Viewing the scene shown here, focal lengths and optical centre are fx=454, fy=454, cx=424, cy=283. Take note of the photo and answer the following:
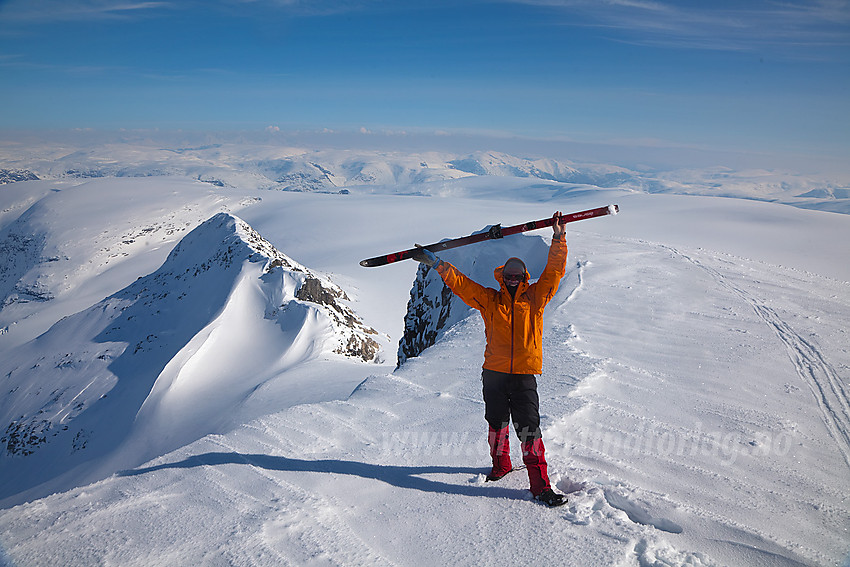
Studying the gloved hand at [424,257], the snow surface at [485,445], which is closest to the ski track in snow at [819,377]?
the snow surface at [485,445]

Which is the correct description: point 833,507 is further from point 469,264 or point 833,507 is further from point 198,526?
point 469,264

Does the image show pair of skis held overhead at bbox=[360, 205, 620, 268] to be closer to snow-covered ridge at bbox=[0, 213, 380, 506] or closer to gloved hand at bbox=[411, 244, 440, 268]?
gloved hand at bbox=[411, 244, 440, 268]

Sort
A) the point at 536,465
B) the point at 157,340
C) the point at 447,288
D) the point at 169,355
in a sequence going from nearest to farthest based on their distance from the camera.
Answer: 1. the point at 536,465
2. the point at 447,288
3. the point at 169,355
4. the point at 157,340

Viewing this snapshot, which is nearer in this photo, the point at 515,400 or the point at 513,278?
the point at 513,278

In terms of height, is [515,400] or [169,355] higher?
[515,400]

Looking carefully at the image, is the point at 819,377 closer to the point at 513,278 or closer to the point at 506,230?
the point at 506,230

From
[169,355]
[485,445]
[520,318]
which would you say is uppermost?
[520,318]

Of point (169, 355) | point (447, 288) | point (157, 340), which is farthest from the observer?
point (157, 340)

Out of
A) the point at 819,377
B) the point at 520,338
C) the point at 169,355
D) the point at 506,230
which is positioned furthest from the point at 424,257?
the point at 169,355

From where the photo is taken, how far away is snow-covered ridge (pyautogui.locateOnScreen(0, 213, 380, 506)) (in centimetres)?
1930

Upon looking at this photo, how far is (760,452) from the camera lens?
203 inches

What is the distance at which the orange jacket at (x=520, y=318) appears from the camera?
14.5ft

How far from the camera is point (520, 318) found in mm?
4414

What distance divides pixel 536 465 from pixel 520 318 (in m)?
1.41
